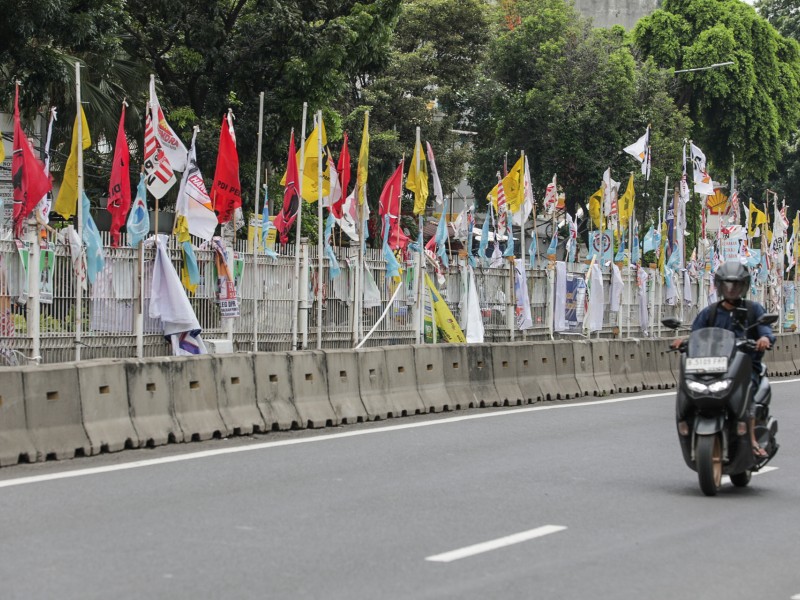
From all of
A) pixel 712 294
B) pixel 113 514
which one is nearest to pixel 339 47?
pixel 712 294

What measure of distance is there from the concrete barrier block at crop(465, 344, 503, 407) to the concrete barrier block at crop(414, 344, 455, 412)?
67cm

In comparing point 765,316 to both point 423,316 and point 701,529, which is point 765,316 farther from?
point 423,316

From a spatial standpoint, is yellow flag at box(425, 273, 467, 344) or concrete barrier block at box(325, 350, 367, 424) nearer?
concrete barrier block at box(325, 350, 367, 424)

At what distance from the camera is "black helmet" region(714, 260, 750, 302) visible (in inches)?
403

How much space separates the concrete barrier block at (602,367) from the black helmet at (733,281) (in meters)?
10.4

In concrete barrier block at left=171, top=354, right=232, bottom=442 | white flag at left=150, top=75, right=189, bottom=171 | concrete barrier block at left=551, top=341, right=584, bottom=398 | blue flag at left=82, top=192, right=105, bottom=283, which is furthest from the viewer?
concrete barrier block at left=551, top=341, right=584, bottom=398

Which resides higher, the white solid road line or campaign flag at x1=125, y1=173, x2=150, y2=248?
campaign flag at x1=125, y1=173, x2=150, y2=248

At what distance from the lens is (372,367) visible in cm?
1574

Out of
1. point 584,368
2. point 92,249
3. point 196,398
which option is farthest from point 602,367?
point 196,398

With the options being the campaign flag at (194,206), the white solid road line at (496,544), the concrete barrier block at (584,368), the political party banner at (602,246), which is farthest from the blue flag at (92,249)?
the political party banner at (602,246)

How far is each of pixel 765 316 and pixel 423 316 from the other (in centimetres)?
1433

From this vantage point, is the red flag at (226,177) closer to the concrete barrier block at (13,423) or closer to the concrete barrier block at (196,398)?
the concrete barrier block at (196,398)

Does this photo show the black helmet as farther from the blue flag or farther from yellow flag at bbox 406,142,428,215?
yellow flag at bbox 406,142,428,215

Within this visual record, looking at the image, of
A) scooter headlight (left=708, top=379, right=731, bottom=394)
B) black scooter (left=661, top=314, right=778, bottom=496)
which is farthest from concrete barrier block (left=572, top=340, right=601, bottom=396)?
scooter headlight (left=708, top=379, right=731, bottom=394)
